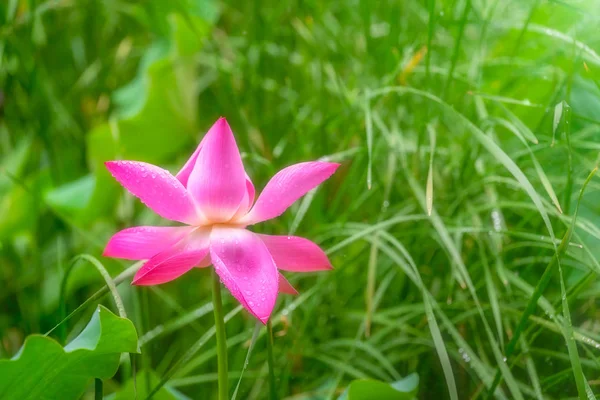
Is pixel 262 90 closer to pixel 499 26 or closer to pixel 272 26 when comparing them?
pixel 272 26

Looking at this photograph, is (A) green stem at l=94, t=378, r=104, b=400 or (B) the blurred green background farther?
(B) the blurred green background

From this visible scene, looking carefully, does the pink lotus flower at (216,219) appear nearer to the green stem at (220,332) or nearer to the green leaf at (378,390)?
the green stem at (220,332)

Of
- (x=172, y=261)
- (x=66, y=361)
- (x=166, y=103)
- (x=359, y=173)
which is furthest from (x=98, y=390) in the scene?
(x=166, y=103)

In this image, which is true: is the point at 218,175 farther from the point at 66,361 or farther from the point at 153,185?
the point at 66,361

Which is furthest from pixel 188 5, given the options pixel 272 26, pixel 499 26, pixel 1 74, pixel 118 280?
pixel 118 280

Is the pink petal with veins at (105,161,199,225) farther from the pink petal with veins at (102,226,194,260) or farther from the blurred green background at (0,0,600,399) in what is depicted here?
the blurred green background at (0,0,600,399)

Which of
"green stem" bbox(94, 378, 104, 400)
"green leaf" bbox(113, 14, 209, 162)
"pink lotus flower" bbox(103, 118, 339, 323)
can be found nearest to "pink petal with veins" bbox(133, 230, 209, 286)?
"pink lotus flower" bbox(103, 118, 339, 323)
